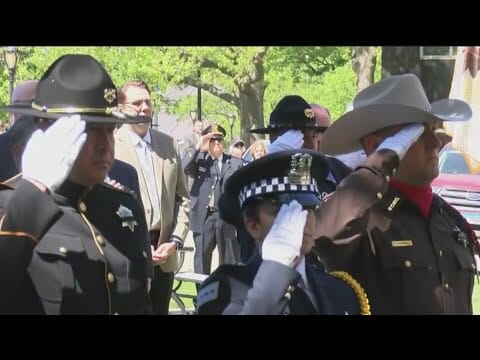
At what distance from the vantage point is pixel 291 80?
30.1 m

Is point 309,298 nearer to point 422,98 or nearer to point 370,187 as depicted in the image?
point 370,187

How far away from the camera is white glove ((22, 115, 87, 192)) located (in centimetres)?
282

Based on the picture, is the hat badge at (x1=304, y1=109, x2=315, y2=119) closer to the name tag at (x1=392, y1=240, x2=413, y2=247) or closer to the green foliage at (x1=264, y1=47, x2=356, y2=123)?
the name tag at (x1=392, y1=240, x2=413, y2=247)

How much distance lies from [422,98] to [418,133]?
29 centimetres

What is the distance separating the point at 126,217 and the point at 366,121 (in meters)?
0.97

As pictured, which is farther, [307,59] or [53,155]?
[307,59]

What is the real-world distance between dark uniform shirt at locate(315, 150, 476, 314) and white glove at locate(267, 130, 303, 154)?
78.3 inches

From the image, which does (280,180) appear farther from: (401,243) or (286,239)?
(401,243)

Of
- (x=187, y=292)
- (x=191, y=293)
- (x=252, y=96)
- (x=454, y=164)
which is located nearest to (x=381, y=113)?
(x=191, y=293)

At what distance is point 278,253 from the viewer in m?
2.76

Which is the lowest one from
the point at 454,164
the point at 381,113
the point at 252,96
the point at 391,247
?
the point at 252,96

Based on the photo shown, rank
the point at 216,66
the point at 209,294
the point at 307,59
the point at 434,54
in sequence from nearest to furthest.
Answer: the point at 209,294, the point at 434,54, the point at 216,66, the point at 307,59

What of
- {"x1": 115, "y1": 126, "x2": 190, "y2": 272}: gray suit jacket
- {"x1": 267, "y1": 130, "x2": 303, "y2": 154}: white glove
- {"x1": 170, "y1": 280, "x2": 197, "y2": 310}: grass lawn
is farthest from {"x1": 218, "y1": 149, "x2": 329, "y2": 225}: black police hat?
{"x1": 170, "y1": 280, "x2": 197, "y2": 310}: grass lawn

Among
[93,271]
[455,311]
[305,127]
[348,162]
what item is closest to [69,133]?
[93,271]
